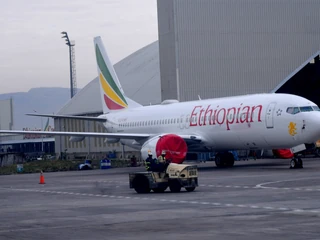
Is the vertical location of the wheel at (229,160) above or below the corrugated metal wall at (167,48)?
below

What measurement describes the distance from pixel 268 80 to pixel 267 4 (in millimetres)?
6106

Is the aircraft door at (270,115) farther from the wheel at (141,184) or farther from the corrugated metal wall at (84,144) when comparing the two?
the corrugated metal wall at (84,144)

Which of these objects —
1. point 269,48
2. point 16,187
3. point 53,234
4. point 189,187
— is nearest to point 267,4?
point 269,48

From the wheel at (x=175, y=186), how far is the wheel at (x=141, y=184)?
31.5 inches

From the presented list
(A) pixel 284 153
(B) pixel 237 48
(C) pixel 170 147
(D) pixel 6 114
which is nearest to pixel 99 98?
(B) pixel 237 48

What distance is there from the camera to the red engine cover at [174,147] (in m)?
42.6

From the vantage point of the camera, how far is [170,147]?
4275 centimetres

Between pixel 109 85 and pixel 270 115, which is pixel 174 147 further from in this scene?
pixel 109 85

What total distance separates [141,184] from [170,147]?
14793mm

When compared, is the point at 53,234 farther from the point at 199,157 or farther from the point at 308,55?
the point at 308,55

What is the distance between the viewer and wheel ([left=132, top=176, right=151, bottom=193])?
27812 mm

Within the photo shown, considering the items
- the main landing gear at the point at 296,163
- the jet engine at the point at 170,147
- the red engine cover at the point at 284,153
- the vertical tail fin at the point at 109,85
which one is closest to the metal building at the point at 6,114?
the vertical tail fin at the point at 109,85

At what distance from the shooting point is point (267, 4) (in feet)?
202

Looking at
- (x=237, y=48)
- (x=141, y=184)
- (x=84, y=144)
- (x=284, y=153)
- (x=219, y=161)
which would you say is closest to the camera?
(x=141, y=184)
